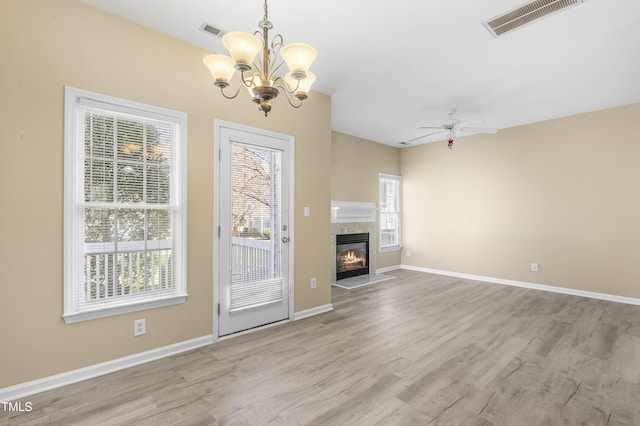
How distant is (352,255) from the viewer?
20.5 ft

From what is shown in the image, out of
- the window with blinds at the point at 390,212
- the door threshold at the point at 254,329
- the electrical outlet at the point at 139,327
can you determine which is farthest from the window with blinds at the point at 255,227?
the window with blinds at the point at 390,212

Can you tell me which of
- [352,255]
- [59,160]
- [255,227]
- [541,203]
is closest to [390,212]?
[352,255]

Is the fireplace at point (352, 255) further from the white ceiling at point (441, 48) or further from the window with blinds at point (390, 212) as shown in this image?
the white ceiling at point (441, 48)

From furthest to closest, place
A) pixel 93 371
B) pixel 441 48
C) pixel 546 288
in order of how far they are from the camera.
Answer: pixel 546 288 < pixel 441 48 < pixel 93 371

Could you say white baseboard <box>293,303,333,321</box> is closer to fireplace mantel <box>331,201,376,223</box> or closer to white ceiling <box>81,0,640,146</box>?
fireplace mantel <box>331,201,376,223</box>

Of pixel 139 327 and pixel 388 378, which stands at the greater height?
pixel 139 327

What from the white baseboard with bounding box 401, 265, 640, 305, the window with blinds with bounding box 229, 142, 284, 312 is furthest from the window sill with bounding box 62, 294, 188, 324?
the white baseboard with bounding box 401, 265, 640, 305

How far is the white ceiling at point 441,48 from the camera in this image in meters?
2.40

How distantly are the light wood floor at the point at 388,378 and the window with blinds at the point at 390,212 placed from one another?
129 inches

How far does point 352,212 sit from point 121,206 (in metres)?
4.31

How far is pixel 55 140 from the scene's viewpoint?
226cm

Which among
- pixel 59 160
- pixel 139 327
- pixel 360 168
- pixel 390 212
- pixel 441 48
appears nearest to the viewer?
pixel 59 160

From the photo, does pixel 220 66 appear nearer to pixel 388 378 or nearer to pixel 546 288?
pixel 388 378

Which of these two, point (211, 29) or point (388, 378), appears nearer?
point (388, 378)
